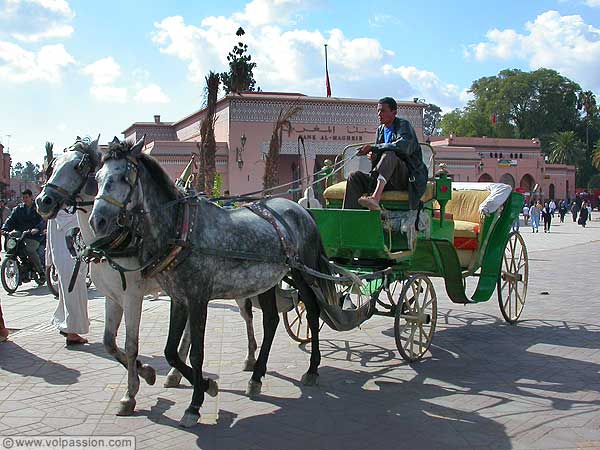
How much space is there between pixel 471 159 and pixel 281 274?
39124mm

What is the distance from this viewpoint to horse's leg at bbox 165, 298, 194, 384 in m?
5.06

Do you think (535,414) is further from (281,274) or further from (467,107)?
(467,107)

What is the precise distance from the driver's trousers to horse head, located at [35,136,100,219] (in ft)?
25.0

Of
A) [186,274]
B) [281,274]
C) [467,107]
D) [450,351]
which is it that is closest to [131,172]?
[186,274]

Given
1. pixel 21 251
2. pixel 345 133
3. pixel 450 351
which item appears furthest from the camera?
pixel 345 133

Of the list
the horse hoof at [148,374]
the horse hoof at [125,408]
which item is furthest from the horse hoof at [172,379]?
the horse hoof at [125,408]

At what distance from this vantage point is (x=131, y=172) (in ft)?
15.3

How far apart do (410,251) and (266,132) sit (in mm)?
27912

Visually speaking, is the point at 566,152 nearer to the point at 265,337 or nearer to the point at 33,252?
the point at 33,252

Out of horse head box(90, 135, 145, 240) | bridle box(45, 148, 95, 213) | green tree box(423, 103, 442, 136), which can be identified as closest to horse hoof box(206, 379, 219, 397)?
horse head box(90, 135, 145, 240)

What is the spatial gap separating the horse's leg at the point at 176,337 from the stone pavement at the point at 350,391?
12.9 inches

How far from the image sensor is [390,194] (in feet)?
21.4

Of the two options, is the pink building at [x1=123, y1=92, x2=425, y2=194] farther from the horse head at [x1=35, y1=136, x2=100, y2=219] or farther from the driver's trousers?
the horse head at [x1=35, y1=136, x2=100, y2=219]

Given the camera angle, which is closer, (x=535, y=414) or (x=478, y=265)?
(x=535, y=414)
